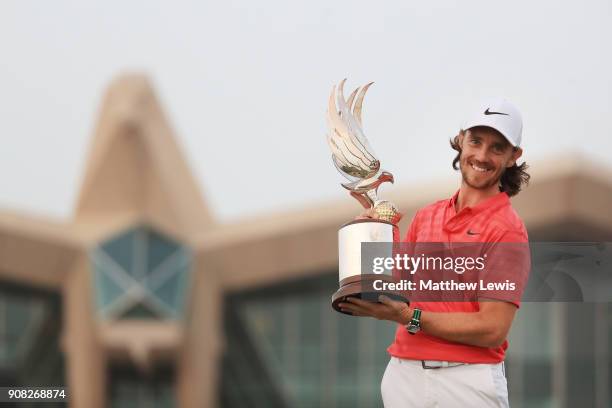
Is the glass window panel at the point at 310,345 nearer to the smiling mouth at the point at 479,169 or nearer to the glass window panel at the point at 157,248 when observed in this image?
the glass window panel at the point at 157,248

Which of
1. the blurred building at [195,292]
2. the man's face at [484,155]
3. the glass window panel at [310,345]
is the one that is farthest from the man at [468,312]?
the glass window panel at [310,345]

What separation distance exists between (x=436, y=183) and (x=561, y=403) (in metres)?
6.47

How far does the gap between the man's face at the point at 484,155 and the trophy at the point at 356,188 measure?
0.88 ft

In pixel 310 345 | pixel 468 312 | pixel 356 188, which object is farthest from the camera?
pixel 310 345

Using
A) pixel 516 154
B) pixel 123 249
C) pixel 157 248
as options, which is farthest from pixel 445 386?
pixel 123 249

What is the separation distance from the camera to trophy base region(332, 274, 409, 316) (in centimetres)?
317

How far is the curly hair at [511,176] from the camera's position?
11.4 ft

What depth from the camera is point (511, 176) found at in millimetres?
3504

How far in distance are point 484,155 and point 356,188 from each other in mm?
446

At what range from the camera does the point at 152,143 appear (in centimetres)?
2772

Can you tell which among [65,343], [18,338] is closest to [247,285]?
[65,343]

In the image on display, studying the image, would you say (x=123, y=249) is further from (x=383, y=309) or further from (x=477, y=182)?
(x=383, y=309)

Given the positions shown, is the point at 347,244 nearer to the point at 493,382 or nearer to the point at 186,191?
the point at 493,382

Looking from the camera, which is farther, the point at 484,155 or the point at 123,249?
the point at 123,249
